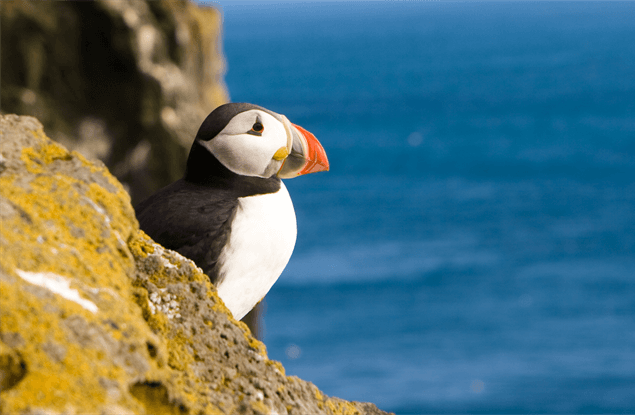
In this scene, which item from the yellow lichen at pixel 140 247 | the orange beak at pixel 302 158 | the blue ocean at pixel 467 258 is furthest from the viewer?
the blue ocean at pixel 467 258

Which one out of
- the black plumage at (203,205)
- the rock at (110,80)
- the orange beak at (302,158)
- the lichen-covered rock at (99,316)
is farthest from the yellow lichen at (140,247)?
the rock at (110,80)

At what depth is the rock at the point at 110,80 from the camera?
1477 cm

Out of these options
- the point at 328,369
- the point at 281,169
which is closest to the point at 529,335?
the point at 328,369

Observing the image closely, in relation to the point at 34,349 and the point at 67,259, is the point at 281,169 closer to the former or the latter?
the point at 67,259

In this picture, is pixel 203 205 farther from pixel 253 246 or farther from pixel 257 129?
pixel 257 129

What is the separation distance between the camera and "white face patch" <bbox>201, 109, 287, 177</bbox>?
4504 millimetres

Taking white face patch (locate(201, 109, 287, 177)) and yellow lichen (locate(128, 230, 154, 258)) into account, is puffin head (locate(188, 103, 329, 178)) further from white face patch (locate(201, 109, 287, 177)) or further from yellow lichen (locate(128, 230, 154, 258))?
yellow lichen (locate(128, 230, 154, 258))

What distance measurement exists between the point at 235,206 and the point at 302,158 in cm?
52

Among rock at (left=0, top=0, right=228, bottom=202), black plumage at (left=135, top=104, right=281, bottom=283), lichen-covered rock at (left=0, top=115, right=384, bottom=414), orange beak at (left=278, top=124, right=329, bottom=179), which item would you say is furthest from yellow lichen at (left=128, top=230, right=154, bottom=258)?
rock at (left=0, top=0, right=228, bottom=202)

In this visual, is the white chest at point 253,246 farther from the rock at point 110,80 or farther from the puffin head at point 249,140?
the rock at point 110,80

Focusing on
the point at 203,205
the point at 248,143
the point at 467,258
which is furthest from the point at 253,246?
the point at 467,258

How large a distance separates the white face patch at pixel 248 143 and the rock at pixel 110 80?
10.5 m

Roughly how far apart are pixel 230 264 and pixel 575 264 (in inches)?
2676

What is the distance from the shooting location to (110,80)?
1547 centimetres
